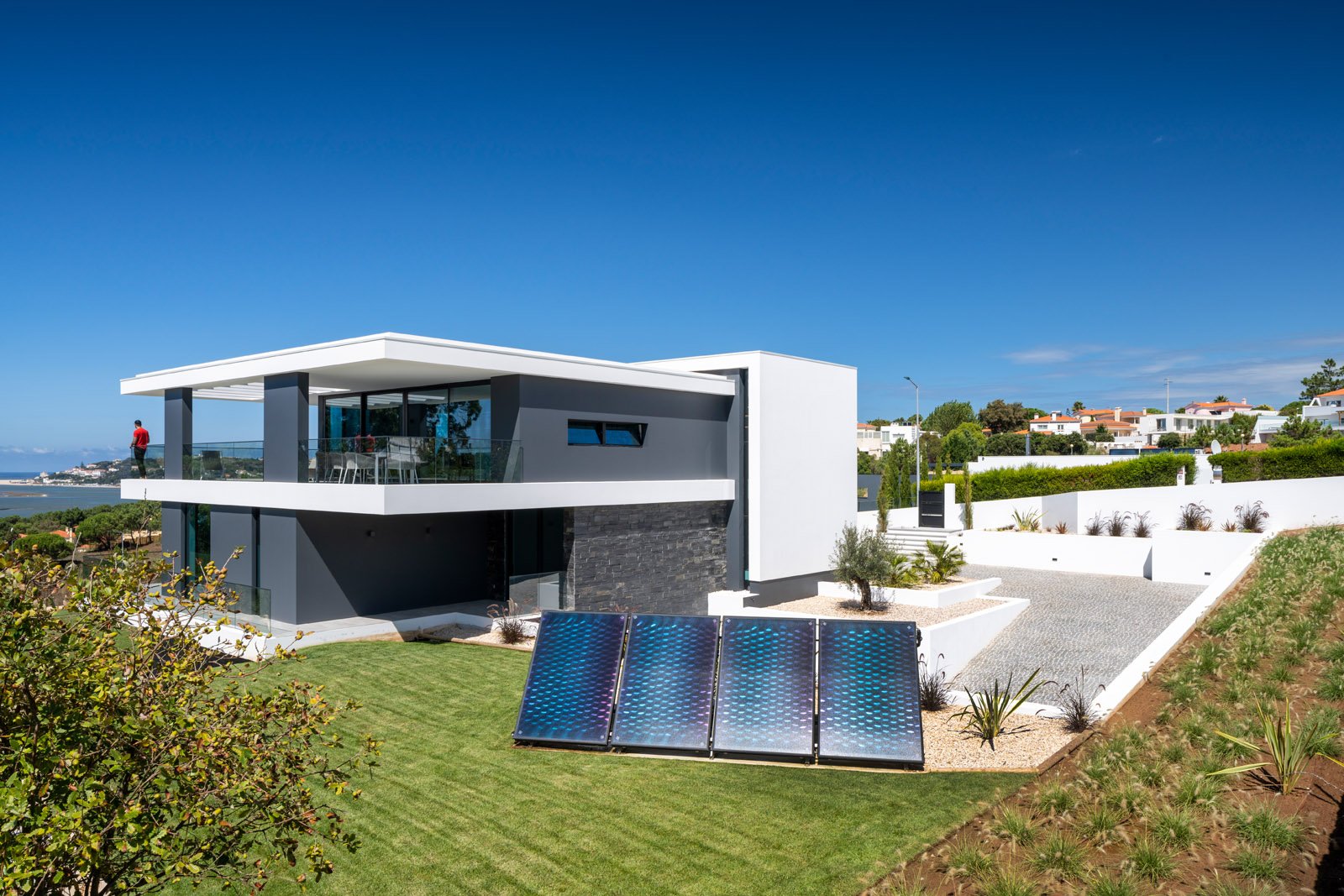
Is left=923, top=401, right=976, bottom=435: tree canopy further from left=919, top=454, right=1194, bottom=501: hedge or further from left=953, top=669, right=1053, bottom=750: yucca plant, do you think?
left=953, top=669, right=1053, bottom=750: yucca plant

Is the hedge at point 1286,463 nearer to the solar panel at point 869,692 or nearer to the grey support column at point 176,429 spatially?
the solar panel at point 869,692

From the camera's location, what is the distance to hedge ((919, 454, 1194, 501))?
1195 inches

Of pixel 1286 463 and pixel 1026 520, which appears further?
pixel 1026 520

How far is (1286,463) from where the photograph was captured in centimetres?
2783

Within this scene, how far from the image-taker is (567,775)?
820 centimetres

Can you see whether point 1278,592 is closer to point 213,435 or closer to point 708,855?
point 708,855

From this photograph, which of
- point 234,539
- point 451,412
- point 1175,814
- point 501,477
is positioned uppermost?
point 451,412

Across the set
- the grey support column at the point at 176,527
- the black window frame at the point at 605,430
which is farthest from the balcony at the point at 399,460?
the grey support column at the point at 176,527

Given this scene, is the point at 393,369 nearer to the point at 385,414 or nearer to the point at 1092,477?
the point at 385,414

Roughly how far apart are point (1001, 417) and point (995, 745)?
279ft

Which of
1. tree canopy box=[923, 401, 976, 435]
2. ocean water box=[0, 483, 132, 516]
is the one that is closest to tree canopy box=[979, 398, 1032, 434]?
tree canopy box=[923, 401, 976, 435]

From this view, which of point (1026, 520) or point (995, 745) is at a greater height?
point (1026, 520)

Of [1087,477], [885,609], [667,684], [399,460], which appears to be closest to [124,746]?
[667,684]

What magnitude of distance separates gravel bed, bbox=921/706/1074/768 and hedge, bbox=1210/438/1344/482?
23595 millimetres
